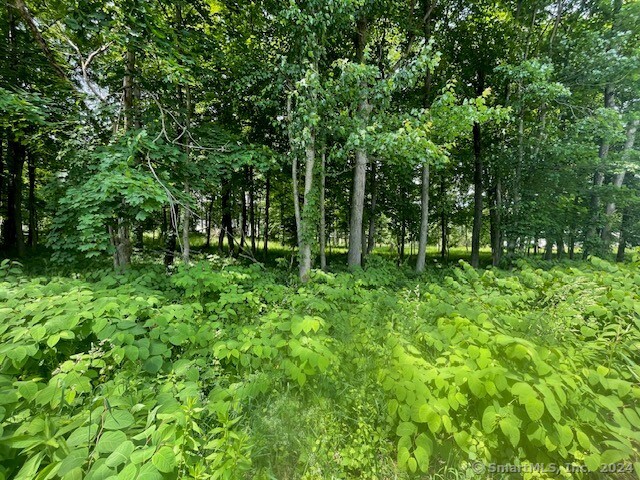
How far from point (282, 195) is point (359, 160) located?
6721mm

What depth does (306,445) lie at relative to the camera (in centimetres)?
174

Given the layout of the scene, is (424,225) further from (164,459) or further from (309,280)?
(164,459)

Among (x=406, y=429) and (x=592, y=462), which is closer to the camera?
(x=592, y=462)

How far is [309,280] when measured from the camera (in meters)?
4.44

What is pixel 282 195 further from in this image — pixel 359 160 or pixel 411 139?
pixel 411 139

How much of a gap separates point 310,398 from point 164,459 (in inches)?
48.7

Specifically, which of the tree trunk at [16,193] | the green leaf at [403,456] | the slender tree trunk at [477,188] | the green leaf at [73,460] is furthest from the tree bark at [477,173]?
the tree trunk at [16,193]

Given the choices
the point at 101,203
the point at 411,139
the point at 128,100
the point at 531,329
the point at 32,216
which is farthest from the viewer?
the point at 32,216

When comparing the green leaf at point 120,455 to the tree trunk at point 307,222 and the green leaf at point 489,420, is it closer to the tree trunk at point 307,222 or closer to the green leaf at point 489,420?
the green leaf at point 489,420

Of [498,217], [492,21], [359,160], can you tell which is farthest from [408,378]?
[492,21]

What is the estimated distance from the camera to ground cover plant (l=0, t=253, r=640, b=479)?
1241 mm

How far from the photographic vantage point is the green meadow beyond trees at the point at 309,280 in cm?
147

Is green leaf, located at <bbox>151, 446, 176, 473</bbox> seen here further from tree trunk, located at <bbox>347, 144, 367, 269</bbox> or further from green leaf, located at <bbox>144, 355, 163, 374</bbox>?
tree trunk, located at <bbox>347, 144, 367, 269</bbox>

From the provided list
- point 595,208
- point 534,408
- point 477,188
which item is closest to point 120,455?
point 534,408
